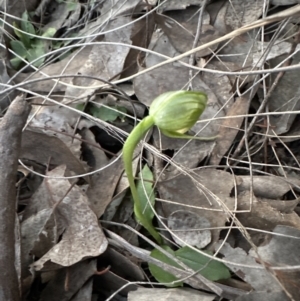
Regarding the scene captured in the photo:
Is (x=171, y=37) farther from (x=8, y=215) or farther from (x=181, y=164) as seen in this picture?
(x=8, y=215)

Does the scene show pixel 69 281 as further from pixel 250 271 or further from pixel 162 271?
pixel 250 271

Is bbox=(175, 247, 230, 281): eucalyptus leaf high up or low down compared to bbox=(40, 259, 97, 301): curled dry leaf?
up

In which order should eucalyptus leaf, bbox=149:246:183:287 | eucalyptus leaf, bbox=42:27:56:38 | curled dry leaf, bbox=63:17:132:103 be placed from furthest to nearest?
eucalyptus leaf, bbox=42:27:56:38, curled dry leaf, bbox=63:17:132:103, eucalyptus leaf, bbox=149:246:183:287

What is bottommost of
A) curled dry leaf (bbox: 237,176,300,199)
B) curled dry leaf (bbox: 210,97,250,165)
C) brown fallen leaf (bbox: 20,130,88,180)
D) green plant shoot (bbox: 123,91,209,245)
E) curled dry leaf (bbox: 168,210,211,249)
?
curled dry leaf (bbox: 168,210,211,249)

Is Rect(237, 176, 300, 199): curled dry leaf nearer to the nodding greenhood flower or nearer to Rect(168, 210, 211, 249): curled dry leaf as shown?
Rect(168, 210, 211, 249): curled dry leaf

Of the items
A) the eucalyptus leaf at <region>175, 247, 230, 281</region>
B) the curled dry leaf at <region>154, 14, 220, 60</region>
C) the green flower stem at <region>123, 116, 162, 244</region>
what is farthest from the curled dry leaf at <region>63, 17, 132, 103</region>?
the eucalyptus leaf at <region>175, 247, 230, 281</region>
